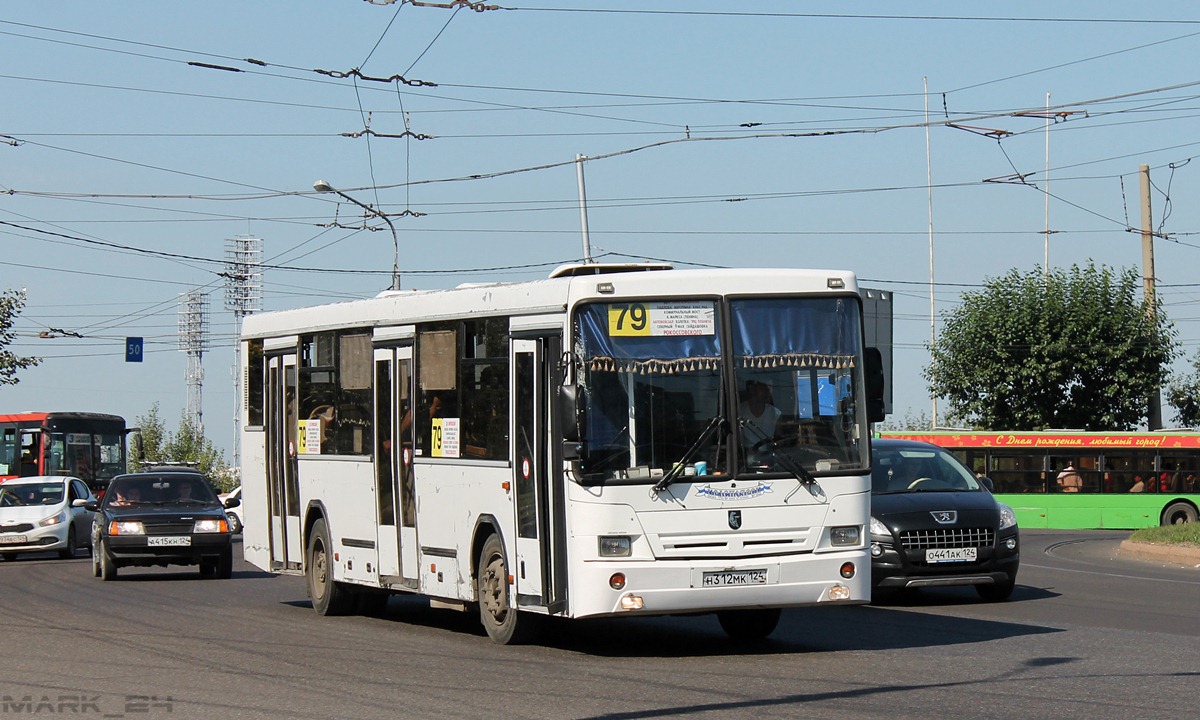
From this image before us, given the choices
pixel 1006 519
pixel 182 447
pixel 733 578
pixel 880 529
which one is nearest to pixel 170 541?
pixel 880 529

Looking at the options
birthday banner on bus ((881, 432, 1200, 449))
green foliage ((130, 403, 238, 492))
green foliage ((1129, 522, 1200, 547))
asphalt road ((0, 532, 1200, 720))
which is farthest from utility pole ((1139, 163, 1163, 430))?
green foliage ((130, 403, 238, 492))

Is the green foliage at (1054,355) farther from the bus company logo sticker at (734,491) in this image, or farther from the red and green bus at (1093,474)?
the bus company logo sticker at (734,491)

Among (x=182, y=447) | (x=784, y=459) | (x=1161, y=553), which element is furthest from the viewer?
(x=182, y=447)

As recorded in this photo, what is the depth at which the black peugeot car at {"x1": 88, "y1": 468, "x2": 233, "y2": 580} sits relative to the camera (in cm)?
2503

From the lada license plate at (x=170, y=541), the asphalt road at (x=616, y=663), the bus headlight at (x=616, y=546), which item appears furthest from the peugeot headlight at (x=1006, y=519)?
the lada license plate at (x=170, y=541)

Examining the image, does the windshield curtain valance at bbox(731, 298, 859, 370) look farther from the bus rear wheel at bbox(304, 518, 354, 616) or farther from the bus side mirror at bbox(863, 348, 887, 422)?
the bus rear wheel at bbox(304, 518, 354, 616)

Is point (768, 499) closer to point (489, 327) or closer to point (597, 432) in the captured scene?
point (597, 432)

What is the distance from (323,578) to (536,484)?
16.7 feet

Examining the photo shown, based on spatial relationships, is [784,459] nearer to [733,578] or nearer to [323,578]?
[733,578]

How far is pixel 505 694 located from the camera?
34.7 ft

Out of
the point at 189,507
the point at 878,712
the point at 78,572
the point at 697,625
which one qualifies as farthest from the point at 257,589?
the point at 878,712

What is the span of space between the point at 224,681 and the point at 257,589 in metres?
11.5

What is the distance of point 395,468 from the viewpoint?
51.2ft

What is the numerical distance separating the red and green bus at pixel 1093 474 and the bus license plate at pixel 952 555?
84.9 ft
